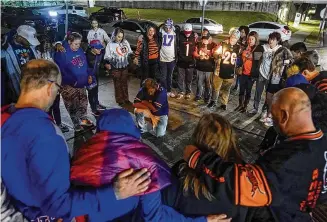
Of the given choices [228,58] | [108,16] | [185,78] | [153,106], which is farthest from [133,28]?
[153,106]

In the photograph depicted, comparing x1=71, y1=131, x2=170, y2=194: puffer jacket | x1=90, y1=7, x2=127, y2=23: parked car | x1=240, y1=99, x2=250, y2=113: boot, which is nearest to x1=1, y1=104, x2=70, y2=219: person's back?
x1=71, y1=131, x2=170, y2=194: puffer jacket

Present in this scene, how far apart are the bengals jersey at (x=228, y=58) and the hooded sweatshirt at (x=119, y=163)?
4604 millimetres

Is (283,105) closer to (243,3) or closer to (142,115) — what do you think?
(142,115)

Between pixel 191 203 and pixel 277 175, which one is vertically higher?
pixel 277 175

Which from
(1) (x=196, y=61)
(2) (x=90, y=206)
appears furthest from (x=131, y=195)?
(1) (x=196, y=61)

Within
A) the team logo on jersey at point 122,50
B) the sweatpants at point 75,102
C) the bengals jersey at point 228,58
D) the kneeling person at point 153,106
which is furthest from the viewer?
the team logo on jersey at point 122,50

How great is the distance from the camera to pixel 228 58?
5.89 metres

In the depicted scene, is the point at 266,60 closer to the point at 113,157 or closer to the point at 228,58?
the point at 228,58

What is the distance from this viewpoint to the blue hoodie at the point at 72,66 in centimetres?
473

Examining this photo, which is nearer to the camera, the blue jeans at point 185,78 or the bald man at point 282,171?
the bald man at point 282,171

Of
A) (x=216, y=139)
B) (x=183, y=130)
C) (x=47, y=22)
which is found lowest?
(x=183, y=130)

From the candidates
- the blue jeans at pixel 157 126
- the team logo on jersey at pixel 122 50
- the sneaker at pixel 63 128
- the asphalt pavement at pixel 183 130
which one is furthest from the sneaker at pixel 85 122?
the team logo on jersey at pixel 122 50

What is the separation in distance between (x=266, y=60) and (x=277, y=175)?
4.61m

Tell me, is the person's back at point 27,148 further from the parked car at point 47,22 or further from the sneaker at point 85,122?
the parked car at point 47,22
